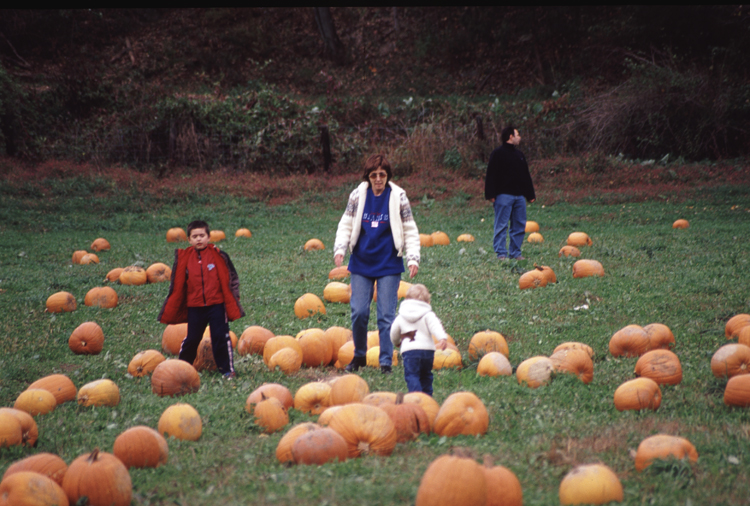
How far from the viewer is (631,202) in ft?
57.5

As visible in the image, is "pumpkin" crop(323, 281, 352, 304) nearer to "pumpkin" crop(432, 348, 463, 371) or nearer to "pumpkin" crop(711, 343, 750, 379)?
"pumpkin" crop(432, 348, 463, 371)

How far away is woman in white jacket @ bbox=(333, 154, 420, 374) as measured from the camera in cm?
616

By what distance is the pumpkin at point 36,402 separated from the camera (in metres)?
4.93

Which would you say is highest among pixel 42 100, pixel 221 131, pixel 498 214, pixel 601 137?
pixel 42 100

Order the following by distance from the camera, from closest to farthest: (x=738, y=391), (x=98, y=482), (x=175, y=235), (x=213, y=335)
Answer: (x=98, y=482) → (x=738, y=391) → (x=213, y=335) → (x=175, y=235)

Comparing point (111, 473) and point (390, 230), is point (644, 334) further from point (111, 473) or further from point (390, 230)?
point (111, 473)

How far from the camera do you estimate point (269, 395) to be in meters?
4.77

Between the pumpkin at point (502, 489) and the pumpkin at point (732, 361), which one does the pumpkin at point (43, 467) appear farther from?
the pumpkin at point (732, 361)

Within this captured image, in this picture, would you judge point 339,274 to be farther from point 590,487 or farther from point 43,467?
point 590,487

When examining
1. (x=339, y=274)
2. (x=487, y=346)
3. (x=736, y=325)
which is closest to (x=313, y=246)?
(x=339, y=274)

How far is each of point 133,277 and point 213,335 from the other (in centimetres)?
464

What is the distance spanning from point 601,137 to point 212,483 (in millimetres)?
21227

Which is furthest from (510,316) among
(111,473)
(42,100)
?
(42,100)

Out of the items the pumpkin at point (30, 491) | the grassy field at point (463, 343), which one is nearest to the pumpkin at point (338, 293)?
the grassy field at point (463, 343)
